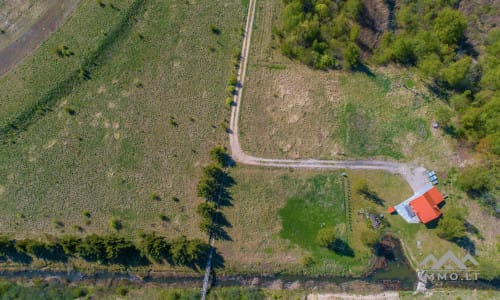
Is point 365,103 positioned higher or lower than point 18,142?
higher

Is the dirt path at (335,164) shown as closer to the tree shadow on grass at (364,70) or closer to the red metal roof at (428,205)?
the red metal roof at (428,205)

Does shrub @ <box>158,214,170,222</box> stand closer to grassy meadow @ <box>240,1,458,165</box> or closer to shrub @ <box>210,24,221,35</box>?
grassy meadow @ <box>240,1,458,165</box>

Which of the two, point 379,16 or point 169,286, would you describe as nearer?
point 169,286

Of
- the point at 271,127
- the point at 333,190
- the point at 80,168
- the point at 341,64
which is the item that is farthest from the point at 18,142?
the point at 341,64

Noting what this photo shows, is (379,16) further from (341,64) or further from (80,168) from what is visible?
(80,168)

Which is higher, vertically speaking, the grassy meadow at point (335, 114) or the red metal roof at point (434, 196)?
the grassy meadow at point (335, 114)

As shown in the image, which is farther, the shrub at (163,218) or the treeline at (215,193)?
the shrub at (163,218)

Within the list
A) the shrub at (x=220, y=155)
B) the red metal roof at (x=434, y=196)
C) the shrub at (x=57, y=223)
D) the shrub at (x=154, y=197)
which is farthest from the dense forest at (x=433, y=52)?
the shrub at (x=57, y=223)
